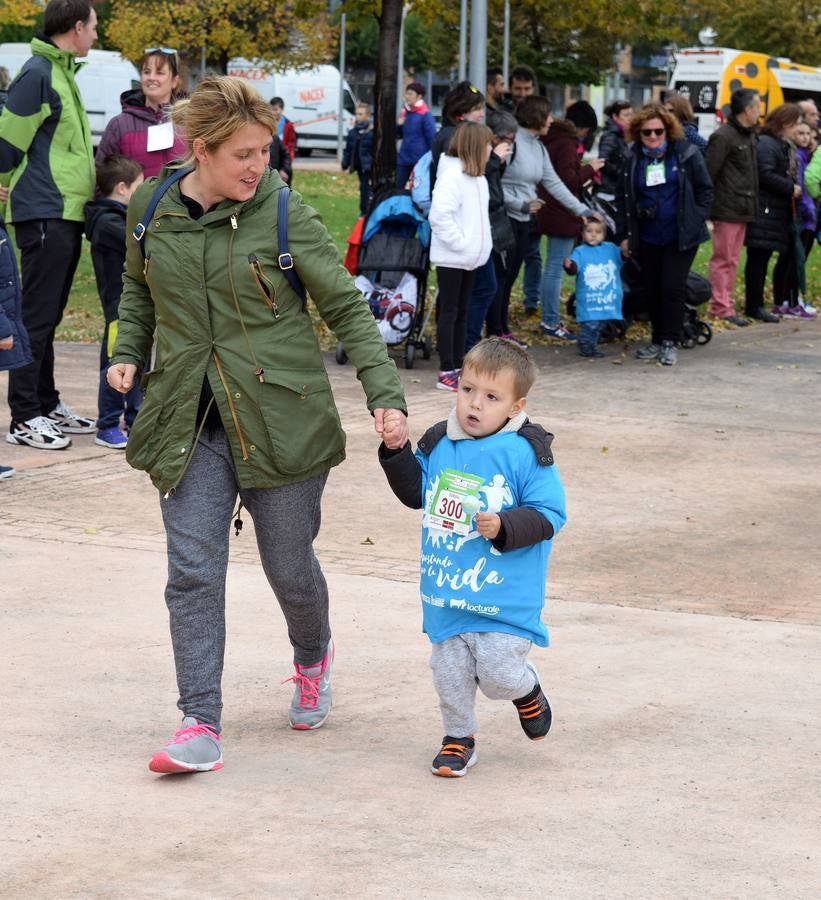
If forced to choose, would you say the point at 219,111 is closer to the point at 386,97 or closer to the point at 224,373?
the point at 224,373

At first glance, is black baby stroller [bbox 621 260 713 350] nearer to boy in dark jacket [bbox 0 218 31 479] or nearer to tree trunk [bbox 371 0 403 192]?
tree trunk [bbox 371 0 403 192]

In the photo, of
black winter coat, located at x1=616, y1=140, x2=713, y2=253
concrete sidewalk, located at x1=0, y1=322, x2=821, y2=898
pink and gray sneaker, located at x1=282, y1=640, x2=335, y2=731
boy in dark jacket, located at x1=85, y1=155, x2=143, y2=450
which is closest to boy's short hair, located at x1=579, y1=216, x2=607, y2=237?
black winter coat, located at x1=616, y1=140, x2=713, y2=253

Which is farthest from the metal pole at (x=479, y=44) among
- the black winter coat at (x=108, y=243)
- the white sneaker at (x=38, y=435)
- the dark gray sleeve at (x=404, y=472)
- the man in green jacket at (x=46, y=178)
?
the dark gray sleeve at (x=404, y=472)

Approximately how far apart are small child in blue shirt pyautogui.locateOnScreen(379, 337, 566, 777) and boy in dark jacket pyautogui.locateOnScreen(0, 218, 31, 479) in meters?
3.78

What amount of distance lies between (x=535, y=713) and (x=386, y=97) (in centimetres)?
1098

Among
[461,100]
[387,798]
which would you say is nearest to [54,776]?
[387,798]

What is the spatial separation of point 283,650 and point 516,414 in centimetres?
159

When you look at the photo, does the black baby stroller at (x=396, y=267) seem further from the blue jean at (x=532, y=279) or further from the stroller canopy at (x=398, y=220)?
the blue jean at (x=532, y=279)

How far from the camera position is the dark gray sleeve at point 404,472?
13.8 feet

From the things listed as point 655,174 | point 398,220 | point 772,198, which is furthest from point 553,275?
point 772,198

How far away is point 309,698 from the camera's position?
15.3 ft

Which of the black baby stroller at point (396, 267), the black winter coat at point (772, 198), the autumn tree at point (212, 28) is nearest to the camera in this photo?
the black baby stroller at point (396, 267)

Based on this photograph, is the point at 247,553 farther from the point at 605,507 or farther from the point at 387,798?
the point at 387,798

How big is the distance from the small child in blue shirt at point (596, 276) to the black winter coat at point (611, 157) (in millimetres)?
1427
